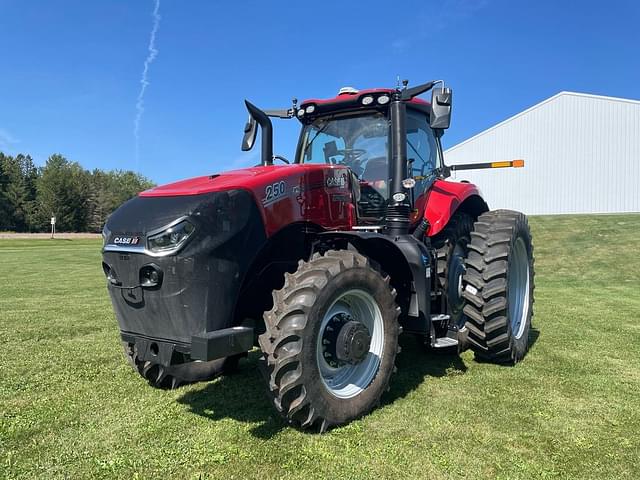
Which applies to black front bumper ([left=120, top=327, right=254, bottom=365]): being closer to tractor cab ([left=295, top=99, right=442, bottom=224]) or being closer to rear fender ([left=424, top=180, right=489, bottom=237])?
tractor cab ([left=295, top=99, right=442, bottom=224])

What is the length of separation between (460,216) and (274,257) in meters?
2.63

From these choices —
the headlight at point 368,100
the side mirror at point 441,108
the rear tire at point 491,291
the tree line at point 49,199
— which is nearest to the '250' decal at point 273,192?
the side mirror at point 441,108

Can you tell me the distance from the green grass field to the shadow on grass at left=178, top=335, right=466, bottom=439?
2cm

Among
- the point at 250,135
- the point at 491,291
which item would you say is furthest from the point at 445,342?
the point at 250,135

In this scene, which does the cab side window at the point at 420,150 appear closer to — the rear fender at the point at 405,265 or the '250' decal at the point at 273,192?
the rear fender at the point at 405,265

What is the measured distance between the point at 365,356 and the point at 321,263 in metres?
0.82

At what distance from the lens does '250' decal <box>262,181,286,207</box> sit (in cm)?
363

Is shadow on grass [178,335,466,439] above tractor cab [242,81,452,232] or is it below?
below

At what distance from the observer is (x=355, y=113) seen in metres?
5.06

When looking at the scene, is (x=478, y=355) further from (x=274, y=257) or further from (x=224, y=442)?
(x=224, y=442)

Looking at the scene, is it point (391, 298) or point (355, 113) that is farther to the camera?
point (355, 113)

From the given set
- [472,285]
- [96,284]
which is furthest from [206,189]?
[96,284]

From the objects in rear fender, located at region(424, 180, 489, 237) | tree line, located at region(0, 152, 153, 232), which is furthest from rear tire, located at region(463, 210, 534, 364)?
tree line, located at region(0, 152, 153, 232)

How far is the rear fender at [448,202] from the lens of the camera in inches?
197
